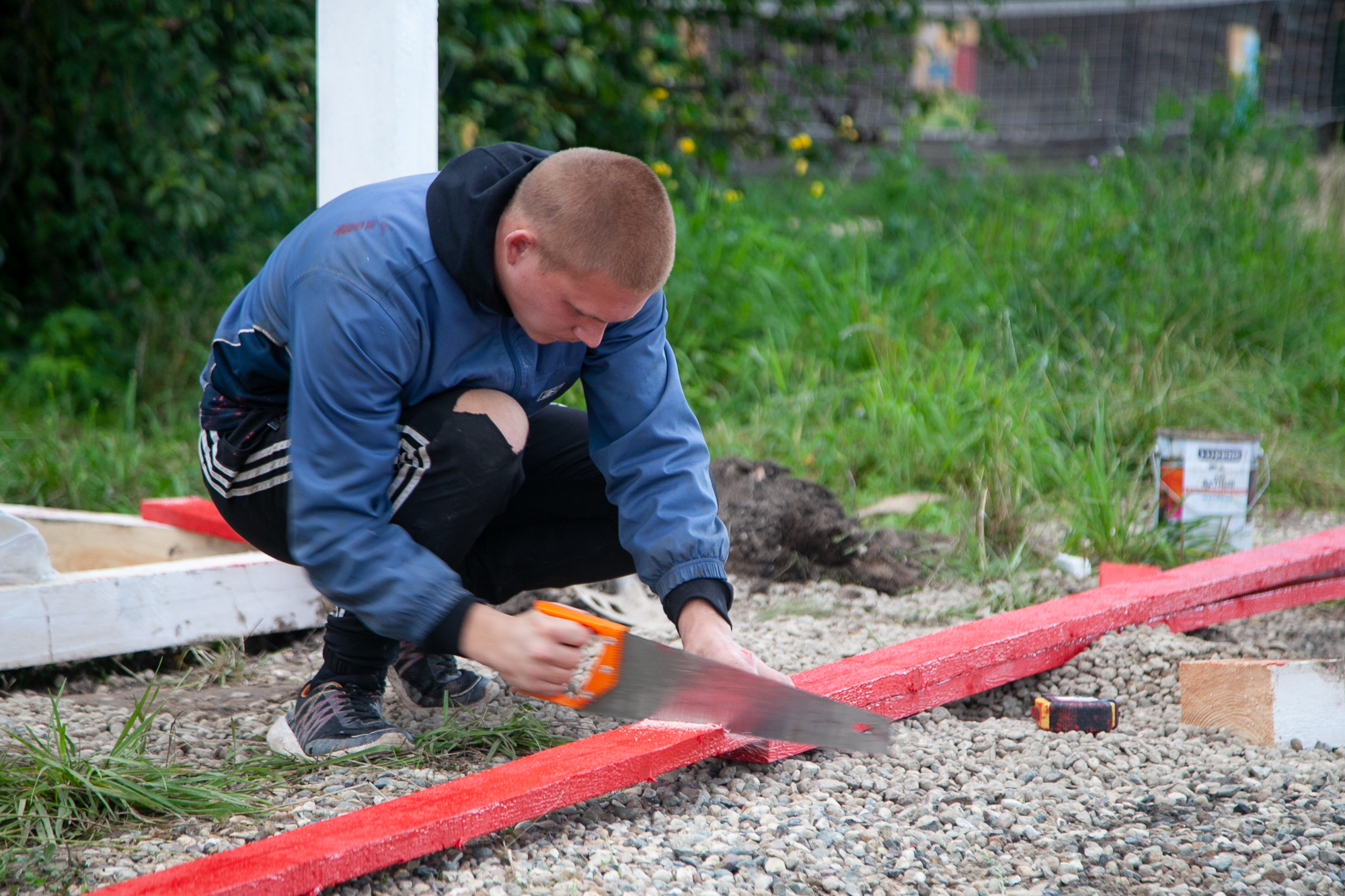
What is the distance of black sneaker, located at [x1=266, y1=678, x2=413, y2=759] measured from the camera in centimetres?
189

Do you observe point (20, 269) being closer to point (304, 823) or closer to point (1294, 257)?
point (304, 823)

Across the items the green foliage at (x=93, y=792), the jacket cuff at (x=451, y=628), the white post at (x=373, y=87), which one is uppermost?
the white post at (x=373, y=87)

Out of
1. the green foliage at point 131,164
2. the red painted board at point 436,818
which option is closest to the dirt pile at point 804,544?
the red painted board at point 436,818

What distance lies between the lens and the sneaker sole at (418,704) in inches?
86.2

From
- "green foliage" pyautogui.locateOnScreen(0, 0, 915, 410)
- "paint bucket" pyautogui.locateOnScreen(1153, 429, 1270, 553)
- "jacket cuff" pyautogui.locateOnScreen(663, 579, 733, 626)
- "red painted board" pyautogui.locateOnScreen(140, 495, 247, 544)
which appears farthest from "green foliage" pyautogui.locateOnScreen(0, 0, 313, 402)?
"paint bucket" pyautogui.locateOnScreen(1153, 429, 1270, 553)

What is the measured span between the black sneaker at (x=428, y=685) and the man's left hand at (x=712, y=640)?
0.56 metres

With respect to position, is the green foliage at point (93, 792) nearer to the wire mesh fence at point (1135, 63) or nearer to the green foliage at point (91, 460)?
the green foliage at point (91, 460)

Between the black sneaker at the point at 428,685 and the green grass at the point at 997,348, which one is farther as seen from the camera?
the green grass at the point at 997,348

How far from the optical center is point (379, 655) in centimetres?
205

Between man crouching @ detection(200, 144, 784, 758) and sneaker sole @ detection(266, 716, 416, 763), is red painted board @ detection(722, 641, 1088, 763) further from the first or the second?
sneaker sole @ detection(266, 716, 416, 763)

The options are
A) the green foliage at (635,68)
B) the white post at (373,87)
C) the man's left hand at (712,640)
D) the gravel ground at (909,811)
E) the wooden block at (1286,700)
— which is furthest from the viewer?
the green foliage at (635,68)

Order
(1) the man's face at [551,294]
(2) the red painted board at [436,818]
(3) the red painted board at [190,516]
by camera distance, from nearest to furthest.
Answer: (2) the red painted board at [436,818] < (1) the man's face at [551,294] < (3) the red painted board at [190,516]

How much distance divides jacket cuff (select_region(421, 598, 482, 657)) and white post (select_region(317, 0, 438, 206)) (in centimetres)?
123

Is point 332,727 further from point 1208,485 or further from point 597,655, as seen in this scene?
point 1208,485
